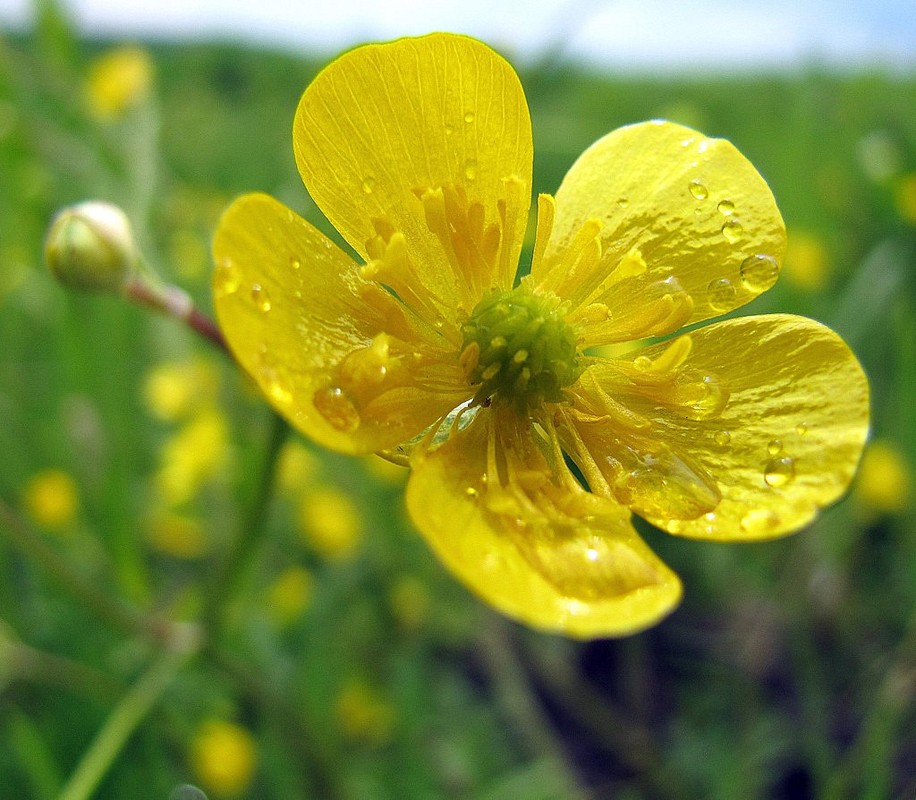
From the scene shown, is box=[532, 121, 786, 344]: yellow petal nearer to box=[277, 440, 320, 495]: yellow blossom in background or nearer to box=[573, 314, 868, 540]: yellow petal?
box=[573, 314, 868, 540]: yellow petal

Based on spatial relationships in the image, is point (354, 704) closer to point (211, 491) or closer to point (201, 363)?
point (211, 491)

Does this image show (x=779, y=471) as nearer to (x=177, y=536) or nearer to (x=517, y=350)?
(x=517, y=350)

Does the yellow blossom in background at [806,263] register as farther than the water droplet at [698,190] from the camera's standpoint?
Yes

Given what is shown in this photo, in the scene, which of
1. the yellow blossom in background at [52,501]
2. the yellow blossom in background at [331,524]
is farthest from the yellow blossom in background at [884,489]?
the yellow blossom in background at [52,501]

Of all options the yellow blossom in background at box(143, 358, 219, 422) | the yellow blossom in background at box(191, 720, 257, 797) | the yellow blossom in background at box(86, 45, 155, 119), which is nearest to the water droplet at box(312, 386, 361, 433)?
the yellow blossom in background at box(191, 720, 257, 797)

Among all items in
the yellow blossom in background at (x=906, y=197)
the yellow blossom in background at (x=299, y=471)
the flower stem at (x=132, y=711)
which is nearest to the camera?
the flower stem at (x=132, y=711)

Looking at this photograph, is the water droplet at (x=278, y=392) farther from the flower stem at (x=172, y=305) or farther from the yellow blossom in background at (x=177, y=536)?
the yellow blossom in background at (x=177, y=536)

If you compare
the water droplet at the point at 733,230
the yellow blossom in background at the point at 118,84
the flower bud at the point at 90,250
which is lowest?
the yellow blossom in background at the point at 118,84
